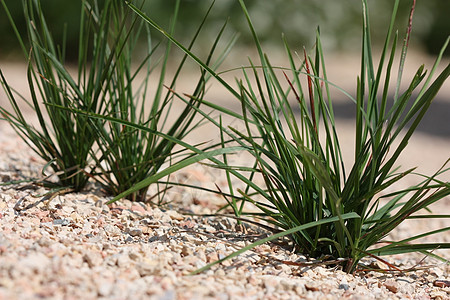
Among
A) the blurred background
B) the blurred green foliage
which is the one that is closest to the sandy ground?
the blurred background

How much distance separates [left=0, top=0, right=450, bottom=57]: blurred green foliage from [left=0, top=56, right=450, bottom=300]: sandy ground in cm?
333

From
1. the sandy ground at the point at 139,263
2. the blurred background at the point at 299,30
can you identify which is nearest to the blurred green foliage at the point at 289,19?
the blurred background at the point at 299,30

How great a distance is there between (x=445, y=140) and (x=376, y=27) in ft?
10.1

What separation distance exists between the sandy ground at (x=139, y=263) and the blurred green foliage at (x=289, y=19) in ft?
10.9

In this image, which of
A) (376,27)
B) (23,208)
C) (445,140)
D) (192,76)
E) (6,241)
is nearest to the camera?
(6,241)

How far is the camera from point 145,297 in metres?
0.83

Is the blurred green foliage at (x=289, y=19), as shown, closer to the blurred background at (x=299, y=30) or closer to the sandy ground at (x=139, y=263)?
the blurred background at (x=299, y=30)

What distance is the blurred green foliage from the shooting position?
4.88 metres

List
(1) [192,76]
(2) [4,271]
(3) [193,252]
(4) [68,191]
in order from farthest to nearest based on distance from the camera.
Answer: (1) [192,76] → (4) [68,191] → (3) [193,252] → (2) [4,271]

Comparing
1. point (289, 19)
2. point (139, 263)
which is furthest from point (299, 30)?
point (139, 263)

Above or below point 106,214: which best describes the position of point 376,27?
above

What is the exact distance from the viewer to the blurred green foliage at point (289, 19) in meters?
4.88

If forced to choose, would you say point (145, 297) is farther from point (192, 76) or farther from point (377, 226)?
point (192, 76)

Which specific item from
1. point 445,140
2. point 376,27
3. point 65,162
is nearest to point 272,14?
point 376,27
